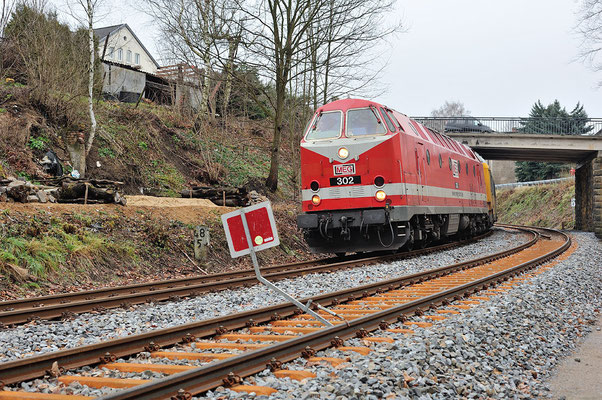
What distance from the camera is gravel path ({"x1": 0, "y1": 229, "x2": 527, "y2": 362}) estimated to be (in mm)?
5602

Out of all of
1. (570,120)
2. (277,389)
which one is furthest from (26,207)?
(570,120)

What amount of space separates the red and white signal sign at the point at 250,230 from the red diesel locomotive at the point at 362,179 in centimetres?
706

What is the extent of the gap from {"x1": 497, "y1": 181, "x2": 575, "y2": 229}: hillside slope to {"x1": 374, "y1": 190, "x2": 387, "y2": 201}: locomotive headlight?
3402 centimetres

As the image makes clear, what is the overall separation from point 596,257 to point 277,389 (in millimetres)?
14649

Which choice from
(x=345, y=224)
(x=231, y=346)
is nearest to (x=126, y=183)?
(x=345, y=224)

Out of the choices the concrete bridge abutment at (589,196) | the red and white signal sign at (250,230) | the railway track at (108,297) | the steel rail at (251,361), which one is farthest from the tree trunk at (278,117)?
the concrete bridge abutment at (589,196)

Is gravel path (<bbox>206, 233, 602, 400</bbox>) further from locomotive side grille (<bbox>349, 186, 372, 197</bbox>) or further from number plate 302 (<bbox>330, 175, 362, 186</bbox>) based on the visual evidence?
number plate 302 (<bbox>330, 175, 362, 186</bbox>)

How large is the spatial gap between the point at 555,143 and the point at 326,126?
907 inches

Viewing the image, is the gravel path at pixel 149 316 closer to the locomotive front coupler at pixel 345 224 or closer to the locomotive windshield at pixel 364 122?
the locomotive front coupler at pixel 345 224

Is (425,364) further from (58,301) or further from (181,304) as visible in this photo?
(58,301)

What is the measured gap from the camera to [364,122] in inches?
517

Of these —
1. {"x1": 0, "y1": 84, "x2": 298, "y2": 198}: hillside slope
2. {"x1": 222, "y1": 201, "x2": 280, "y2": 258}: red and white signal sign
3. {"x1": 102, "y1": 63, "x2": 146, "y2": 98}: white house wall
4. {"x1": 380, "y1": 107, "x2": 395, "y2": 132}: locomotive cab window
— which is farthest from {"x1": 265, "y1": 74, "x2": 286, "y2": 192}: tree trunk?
{"x1": 222, "y1": 201, "x2": 280, "y2": 258}: red and white signal sign

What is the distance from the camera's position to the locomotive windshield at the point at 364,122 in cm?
1296

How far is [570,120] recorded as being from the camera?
34.4 metres
